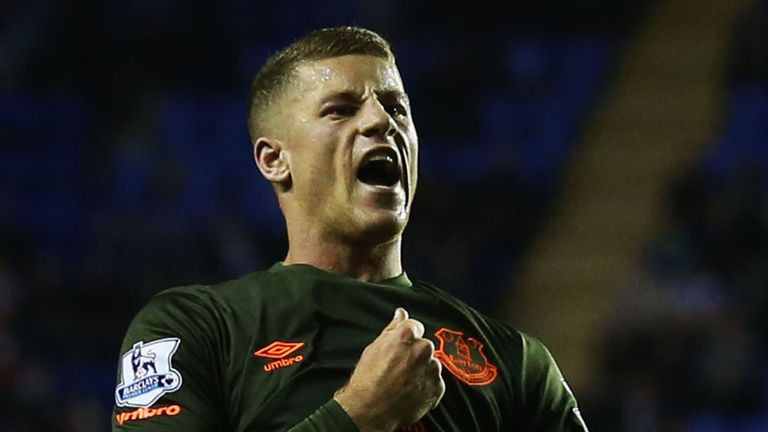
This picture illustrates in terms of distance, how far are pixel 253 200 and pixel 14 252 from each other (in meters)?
1.50

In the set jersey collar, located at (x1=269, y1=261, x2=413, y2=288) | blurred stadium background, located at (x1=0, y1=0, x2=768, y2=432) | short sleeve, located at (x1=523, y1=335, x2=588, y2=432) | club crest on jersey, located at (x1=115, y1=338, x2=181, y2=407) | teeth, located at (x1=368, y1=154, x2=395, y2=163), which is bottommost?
blurred stadium background, located at (x1=0, y1=0, x2=768, y2=432)

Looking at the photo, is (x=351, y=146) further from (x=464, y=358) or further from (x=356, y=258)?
(x=464, y=358)

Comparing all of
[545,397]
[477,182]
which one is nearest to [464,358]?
[545,397]

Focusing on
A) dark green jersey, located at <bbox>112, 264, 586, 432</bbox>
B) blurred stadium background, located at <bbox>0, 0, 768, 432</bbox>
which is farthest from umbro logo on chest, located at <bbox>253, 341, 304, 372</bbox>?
blurred stadium background, located at <bbox>0, 0, 768, 432</bbox>

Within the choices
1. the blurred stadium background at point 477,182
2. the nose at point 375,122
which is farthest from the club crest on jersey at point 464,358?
the blurred stadium background at point 477,182

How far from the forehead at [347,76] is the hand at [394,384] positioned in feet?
1.95

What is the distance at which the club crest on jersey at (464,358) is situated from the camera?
8.80 feet

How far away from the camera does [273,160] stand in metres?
2.94

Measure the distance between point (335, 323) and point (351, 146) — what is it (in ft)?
1.16

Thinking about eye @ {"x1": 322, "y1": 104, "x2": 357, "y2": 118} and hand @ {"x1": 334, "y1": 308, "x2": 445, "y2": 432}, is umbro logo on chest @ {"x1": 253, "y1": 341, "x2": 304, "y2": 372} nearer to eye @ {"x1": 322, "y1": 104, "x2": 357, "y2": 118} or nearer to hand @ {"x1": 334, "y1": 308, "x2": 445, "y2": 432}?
hand @ {"x1": 334, "y1": 308, "x2": 445, "y2": 432}

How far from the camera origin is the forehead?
284 centimetres

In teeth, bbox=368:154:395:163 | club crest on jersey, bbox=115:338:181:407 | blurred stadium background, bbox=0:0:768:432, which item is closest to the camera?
club crest on jersey, bbox=115:338:181:407

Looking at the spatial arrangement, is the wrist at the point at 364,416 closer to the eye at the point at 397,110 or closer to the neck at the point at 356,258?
the neck at the point at 356,258

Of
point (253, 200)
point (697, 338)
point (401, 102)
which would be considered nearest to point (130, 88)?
point (253, 200)
